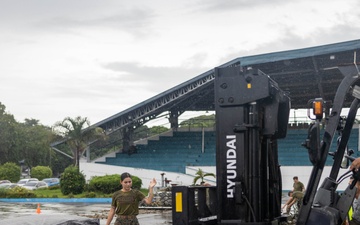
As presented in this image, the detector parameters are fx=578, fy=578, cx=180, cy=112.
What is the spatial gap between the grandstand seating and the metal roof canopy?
2007 millimetres

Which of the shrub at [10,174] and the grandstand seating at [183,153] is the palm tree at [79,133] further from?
the shrub at [10,174]

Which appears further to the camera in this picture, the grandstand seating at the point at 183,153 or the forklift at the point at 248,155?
the grandstand seating at the point at 183,153

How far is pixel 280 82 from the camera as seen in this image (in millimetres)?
36531

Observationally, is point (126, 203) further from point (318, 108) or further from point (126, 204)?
point (318, 108)

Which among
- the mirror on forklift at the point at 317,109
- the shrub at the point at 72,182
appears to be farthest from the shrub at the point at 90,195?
the mirror on forklift at the point at 317,109

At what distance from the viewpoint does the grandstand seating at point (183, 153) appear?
37.1m

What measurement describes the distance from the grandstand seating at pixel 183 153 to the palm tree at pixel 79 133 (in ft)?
6.98

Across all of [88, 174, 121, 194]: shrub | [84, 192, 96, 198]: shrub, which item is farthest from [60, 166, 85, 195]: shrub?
[84, 192, 96, 198]: shrub

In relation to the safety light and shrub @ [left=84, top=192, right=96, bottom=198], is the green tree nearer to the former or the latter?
shrub @ [left=84, top=192, right=96, bottom=198]

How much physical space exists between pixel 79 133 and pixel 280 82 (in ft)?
46.1

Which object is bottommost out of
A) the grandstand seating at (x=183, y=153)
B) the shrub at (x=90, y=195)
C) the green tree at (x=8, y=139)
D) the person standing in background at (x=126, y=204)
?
the shrub at (x=90, y=195)

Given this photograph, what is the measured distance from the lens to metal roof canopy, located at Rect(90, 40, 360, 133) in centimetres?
3094

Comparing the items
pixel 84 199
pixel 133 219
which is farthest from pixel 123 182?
pixel 84 199

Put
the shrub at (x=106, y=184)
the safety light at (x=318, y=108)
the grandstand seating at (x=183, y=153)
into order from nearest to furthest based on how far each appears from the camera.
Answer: the safety light at (x=318, y=108)
the shrub at (x=106, y=184)
the grandstand seating at (x=183, y=153)
